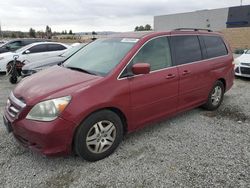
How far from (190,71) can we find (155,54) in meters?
0.85

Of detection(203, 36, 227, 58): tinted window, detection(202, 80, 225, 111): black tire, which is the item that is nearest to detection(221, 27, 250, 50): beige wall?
detection(203, 36, 227, 58): tinted window

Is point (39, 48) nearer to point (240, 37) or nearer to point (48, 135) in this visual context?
point (48, 135)

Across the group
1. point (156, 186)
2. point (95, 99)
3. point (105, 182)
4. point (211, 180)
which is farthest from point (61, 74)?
point (211, 180)

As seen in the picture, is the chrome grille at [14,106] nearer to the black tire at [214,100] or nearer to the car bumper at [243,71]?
the black tire at [214,100]

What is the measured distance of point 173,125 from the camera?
4.51m

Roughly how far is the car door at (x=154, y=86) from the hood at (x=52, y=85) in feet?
2.19

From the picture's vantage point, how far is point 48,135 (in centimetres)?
284

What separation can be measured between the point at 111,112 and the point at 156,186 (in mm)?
1098

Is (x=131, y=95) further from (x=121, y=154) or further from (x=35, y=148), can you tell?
(x=35, y=148)

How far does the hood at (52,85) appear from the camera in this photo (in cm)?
299

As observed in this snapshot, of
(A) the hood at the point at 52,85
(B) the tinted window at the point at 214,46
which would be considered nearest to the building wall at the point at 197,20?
(B) the tinted window at the point at 214,46

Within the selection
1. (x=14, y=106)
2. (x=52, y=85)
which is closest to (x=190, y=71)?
(x=52, y=85)

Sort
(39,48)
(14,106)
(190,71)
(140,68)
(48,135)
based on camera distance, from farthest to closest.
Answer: (39,48) → (190,71) → (140,68) → (14,106) → (48,135)

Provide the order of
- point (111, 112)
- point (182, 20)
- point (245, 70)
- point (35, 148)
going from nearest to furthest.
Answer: point (35, 148)
point (111, 112)
point (245, 70)
point (182, 20)
